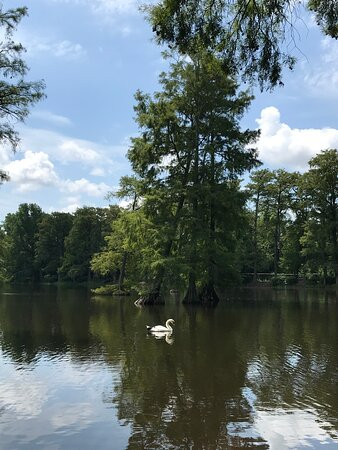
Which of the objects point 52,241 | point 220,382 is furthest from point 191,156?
point 52,241

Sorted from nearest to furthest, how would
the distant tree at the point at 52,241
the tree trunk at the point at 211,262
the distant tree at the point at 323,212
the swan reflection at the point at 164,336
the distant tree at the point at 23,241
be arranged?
the swan reflection at the point at 164,336
the tree trunk at the point at 211,262
the distant tree at the point at 323,212
the distant tree at the point at 52,241
the distant tree at the point at 23,241

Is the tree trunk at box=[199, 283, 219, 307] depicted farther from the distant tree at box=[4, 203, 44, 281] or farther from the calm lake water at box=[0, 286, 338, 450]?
the distant tree at box=[4, 203, 44, 281]

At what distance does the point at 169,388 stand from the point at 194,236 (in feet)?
77.8

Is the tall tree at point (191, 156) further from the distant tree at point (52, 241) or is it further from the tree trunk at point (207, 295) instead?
the distant tree at point (52, 241)

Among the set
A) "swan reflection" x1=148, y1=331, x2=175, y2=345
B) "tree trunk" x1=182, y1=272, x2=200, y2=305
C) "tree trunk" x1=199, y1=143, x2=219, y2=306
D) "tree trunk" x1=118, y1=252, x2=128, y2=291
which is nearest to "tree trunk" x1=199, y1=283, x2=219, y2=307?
"tree trunk" x1=199, y1=143, x2=219, y2=306

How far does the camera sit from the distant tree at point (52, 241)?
92500mm

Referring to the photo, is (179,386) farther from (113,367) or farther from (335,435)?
(335,435)

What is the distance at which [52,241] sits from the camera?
3691 inches

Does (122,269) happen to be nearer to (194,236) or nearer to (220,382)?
(194,236)

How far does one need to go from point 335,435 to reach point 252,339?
34.6ft

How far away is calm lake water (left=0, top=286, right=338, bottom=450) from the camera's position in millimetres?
8211

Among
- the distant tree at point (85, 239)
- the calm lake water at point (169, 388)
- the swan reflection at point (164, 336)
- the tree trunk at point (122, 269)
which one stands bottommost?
the calm lake water at point (169, 388)

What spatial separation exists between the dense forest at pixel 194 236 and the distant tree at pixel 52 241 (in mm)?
Result: 197

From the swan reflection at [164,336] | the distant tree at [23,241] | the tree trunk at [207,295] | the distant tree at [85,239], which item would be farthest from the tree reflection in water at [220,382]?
the distant tree at [23,241]
